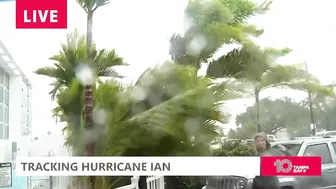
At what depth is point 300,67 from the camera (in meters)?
2.13

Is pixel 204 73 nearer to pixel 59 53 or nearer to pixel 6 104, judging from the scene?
pixel 59 53

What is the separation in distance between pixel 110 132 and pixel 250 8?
995mm

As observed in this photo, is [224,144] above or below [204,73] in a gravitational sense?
below

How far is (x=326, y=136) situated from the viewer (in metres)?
2.12

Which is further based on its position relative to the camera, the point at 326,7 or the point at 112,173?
the point at 326,7

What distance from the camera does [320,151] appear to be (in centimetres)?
206

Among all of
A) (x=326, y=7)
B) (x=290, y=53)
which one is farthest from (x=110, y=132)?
(x=326, y=7)

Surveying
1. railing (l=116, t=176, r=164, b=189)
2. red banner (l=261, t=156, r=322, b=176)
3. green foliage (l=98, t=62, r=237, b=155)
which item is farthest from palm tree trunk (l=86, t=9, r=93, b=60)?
red banner (l=261, t=156, r=322, b=176)

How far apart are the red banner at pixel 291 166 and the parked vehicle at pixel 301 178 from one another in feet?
0.10

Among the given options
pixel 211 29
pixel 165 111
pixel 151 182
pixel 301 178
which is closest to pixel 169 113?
pixel 165 111

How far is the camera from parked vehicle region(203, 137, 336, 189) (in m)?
2.05

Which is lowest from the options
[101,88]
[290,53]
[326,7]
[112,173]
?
[112,173]

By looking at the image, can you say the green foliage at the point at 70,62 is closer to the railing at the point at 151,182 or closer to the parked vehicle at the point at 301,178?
the railing at the point at 151,182

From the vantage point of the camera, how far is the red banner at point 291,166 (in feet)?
6.61
